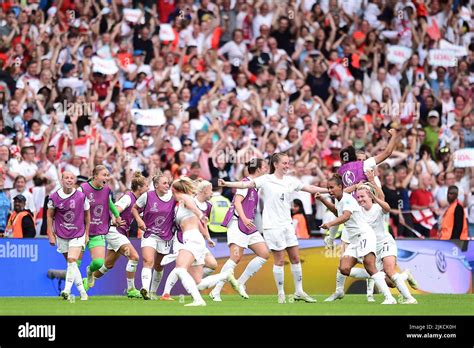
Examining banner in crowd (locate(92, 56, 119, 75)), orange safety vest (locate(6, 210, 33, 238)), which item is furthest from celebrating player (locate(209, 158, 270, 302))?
banner in crowd (locate(92, 56, 119, 75))

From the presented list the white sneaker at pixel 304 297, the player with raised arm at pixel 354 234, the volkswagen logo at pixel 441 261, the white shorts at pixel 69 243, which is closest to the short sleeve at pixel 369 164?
the player with raised arm at pixel 354 234

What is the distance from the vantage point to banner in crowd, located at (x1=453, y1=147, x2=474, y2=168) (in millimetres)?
29094

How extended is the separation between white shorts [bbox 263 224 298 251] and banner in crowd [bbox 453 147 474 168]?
921cm

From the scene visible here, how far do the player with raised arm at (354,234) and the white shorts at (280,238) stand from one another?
69 centimetres

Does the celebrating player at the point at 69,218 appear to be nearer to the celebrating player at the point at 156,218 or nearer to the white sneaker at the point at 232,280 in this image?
the celebrating player at the point at 156,218

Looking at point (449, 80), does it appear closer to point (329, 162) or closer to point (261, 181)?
point (329, 162)

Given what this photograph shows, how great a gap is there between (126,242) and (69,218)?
4.86 feet

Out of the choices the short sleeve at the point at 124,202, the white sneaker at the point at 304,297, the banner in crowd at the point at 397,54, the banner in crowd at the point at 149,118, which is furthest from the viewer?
the banner in crowd at the point at 397,54

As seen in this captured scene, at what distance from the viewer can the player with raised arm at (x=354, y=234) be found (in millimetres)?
20266

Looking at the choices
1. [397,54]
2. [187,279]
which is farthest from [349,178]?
[397,54]
